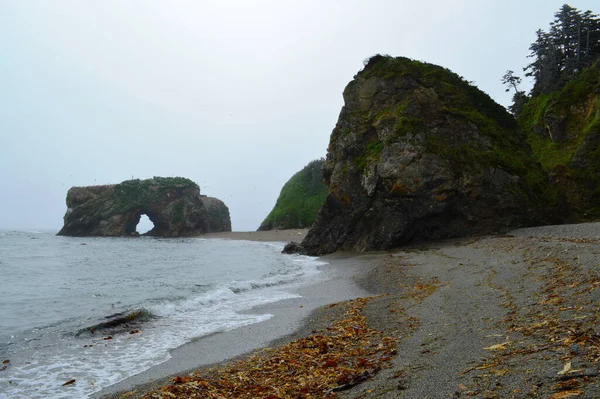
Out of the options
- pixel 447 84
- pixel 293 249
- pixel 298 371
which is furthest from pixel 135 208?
pixel 298 371

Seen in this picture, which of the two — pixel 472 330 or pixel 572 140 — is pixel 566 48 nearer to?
pixel 572 140

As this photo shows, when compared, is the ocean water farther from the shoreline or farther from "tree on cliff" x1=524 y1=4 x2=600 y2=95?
"tree on cliff" x1=524 y1=4 x2=600 y2=95

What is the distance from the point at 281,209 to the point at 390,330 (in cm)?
6409

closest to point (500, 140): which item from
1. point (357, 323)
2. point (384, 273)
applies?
point (384, 273)

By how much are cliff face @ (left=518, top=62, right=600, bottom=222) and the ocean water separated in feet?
63.3

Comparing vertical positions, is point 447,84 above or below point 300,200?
above

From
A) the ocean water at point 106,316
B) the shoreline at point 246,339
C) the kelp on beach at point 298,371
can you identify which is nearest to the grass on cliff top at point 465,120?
the ocean water at point 106,316

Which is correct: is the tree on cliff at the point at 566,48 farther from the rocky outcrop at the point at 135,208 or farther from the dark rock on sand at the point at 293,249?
the rocky outcrop at the point at 135,208

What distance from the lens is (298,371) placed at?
16.8 ft

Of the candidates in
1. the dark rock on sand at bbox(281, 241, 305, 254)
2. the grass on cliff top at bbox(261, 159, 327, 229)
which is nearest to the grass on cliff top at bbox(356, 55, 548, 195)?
the dark rock on sand at bbox(281, 241, 305, 254)

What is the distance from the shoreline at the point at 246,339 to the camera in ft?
19.7

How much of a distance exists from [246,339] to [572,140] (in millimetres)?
36409

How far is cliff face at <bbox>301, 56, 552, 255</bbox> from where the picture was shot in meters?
22.0

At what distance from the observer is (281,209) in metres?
70.6
